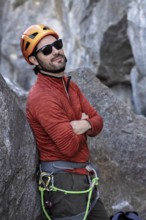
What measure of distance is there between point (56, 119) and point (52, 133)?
150mm

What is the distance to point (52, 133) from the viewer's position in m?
4.19

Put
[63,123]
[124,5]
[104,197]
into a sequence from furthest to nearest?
[124,5], [104,197], [63,123]

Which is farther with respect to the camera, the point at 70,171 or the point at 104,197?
the point at 104,197

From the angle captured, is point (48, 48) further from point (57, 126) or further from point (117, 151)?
point (117, 151)

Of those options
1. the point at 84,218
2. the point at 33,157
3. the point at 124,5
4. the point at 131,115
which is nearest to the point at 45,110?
the point at 33,157

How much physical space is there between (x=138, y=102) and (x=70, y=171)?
29.1 ft

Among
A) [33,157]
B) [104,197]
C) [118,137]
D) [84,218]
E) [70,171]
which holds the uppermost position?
[33,157]

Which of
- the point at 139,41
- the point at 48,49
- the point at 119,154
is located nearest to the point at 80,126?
the point at 48,49

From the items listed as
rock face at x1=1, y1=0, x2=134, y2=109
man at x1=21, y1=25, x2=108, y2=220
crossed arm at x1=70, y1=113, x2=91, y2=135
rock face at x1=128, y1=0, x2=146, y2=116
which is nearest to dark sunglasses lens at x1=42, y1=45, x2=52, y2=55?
man at x1=21, y1=25, x2=108, y2=220

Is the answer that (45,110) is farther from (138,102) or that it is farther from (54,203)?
(138,102)

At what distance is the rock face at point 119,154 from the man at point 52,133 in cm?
228

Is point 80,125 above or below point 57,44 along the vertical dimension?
below

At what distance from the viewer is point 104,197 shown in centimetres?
672

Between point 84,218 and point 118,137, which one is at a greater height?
point 84,218
